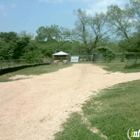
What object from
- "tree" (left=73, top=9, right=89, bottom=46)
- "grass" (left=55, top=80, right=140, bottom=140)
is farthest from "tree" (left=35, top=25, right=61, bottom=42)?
"grass" (left=55, top=80, right=140, bottom=140)

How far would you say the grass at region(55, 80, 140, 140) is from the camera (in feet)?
14.8

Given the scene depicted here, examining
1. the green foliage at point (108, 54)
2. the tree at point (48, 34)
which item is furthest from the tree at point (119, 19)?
the tree at point (48, 34)

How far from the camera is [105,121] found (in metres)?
5.21

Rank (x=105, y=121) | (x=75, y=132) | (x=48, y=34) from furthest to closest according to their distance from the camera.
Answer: (x=48, y=34) → (x=105, y=121) → (x=75, y=132)

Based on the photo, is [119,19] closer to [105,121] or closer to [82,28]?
[82,28]

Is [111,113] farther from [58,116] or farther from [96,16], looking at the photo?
[96,16]

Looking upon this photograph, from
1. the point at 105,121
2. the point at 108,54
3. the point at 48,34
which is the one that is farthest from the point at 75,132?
the point at 48,34

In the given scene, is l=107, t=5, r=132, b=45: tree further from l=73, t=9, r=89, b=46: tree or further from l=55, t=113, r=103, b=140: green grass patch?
l=55, t=113, r=103, b=140: green grass patch

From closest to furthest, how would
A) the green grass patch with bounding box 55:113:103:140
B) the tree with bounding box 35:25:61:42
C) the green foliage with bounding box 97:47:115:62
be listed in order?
the green grass patch with bounding box 55:113:103:140 < the green foliage with bounding box 97:47:115:62 < the tree with bounding box 35:25:61:42

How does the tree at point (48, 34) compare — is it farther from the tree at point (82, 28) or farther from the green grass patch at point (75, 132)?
the green grass patch at point (75, 132)

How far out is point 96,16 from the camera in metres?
52.0

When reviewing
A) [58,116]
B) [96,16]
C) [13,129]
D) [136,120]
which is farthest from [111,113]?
[96,16]

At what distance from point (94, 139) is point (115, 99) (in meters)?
3.27

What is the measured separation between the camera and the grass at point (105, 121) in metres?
4.52
